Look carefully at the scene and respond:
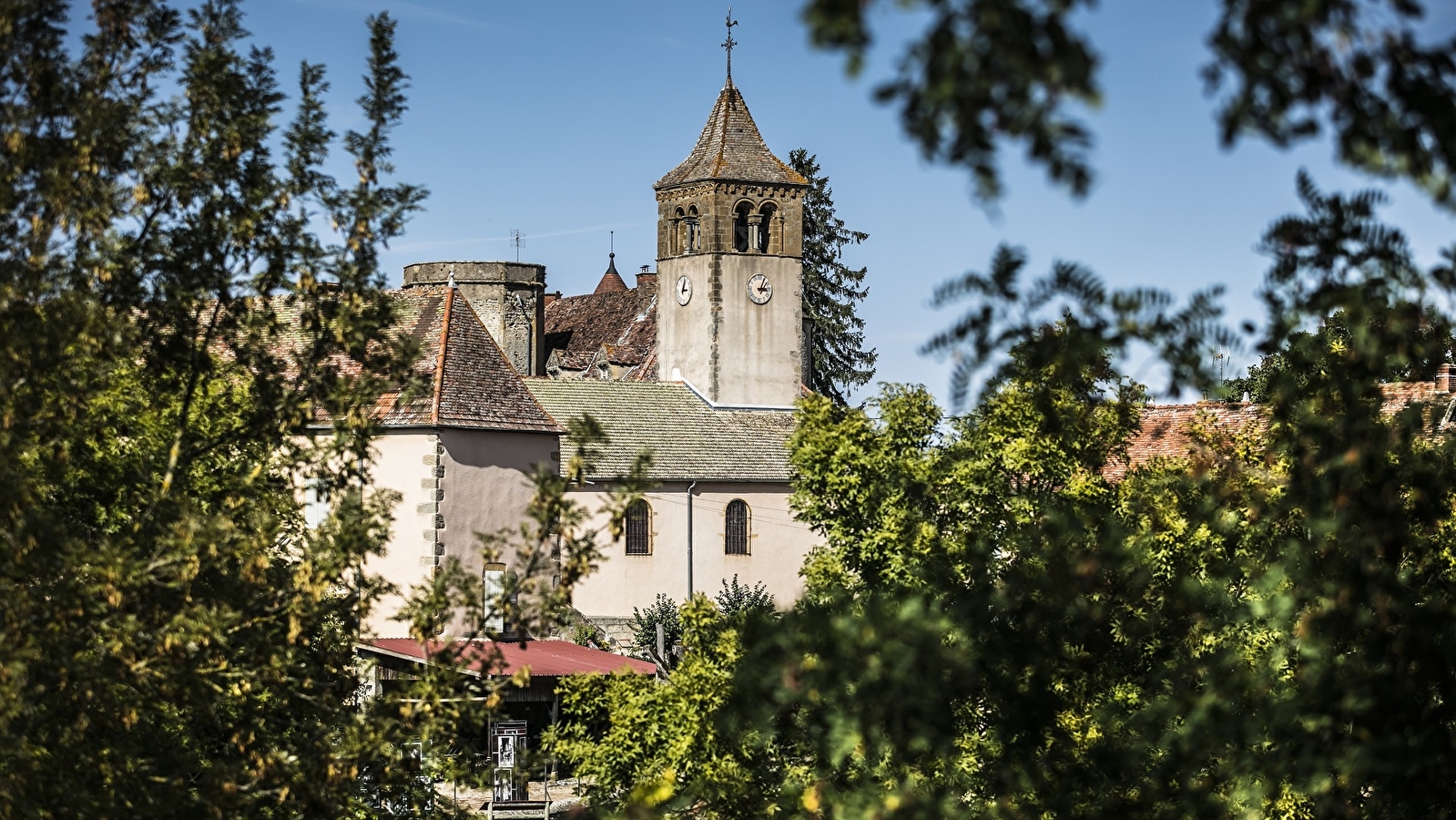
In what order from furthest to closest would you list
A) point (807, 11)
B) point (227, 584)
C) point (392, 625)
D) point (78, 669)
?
1. point (392, 625)
2. point (227, 584)
3. point (78, 669)
4. point (807, 11)

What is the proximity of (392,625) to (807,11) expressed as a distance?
99.0ft

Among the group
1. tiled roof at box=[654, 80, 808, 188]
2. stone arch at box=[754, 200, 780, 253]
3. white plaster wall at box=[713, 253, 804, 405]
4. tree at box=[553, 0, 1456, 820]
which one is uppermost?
tiled roof at box=[654, 80, 808, 188]

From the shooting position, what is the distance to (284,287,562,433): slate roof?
33.6 meters

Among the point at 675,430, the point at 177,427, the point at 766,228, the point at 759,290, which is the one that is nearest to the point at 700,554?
the point at 675,430

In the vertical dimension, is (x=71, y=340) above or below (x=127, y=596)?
above

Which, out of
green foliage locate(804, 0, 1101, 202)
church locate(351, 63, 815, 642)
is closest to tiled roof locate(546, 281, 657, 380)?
church locate(351, 63, 815, 642)

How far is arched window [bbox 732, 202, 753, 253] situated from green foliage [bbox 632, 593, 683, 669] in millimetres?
14653

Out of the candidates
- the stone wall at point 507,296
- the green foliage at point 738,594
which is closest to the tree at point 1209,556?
the green foliage at point 738,594

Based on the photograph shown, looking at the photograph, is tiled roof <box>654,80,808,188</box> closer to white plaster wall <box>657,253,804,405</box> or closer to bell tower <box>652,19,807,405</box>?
bell tower <box>652,19,807,405</box>

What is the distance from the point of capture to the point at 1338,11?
3092 millimetres

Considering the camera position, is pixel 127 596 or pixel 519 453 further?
pixel 519 453

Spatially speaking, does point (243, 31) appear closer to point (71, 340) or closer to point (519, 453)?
point (71, 340)

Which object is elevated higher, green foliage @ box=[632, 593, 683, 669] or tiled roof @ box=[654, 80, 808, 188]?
tiled roof @ box=[654, 80, 808, 188]

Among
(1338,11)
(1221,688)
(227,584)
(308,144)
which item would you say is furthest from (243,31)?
(1338,11)
